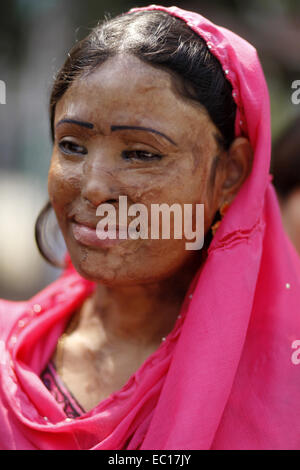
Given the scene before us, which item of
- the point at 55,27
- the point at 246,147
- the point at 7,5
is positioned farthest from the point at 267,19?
the point at 246,147

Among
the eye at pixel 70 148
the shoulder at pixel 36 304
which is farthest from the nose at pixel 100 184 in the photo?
the shoulder at pixel 36 304

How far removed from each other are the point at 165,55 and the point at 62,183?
50 cm

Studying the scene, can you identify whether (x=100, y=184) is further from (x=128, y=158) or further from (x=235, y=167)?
(x=235, y=167)

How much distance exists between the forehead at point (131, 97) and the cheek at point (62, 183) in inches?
6.5

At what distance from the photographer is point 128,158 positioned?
5.56ft

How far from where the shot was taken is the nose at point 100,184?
5.36ft

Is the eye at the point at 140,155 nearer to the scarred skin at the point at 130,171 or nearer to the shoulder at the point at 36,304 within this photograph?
the scarred skin at the point at 130,171

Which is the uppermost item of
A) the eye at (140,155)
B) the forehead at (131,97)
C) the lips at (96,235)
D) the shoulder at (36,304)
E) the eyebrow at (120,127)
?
the forehead at (131,97)

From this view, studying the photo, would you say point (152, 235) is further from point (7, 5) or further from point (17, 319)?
point (7, 5)

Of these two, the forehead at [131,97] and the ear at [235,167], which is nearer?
the forehead at [131,97]

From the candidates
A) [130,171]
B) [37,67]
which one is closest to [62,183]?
[130,171]

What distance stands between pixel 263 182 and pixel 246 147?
0.16m

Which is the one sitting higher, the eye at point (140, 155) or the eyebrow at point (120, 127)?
the eyebrow at point (120, 127)

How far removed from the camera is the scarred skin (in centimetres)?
165
